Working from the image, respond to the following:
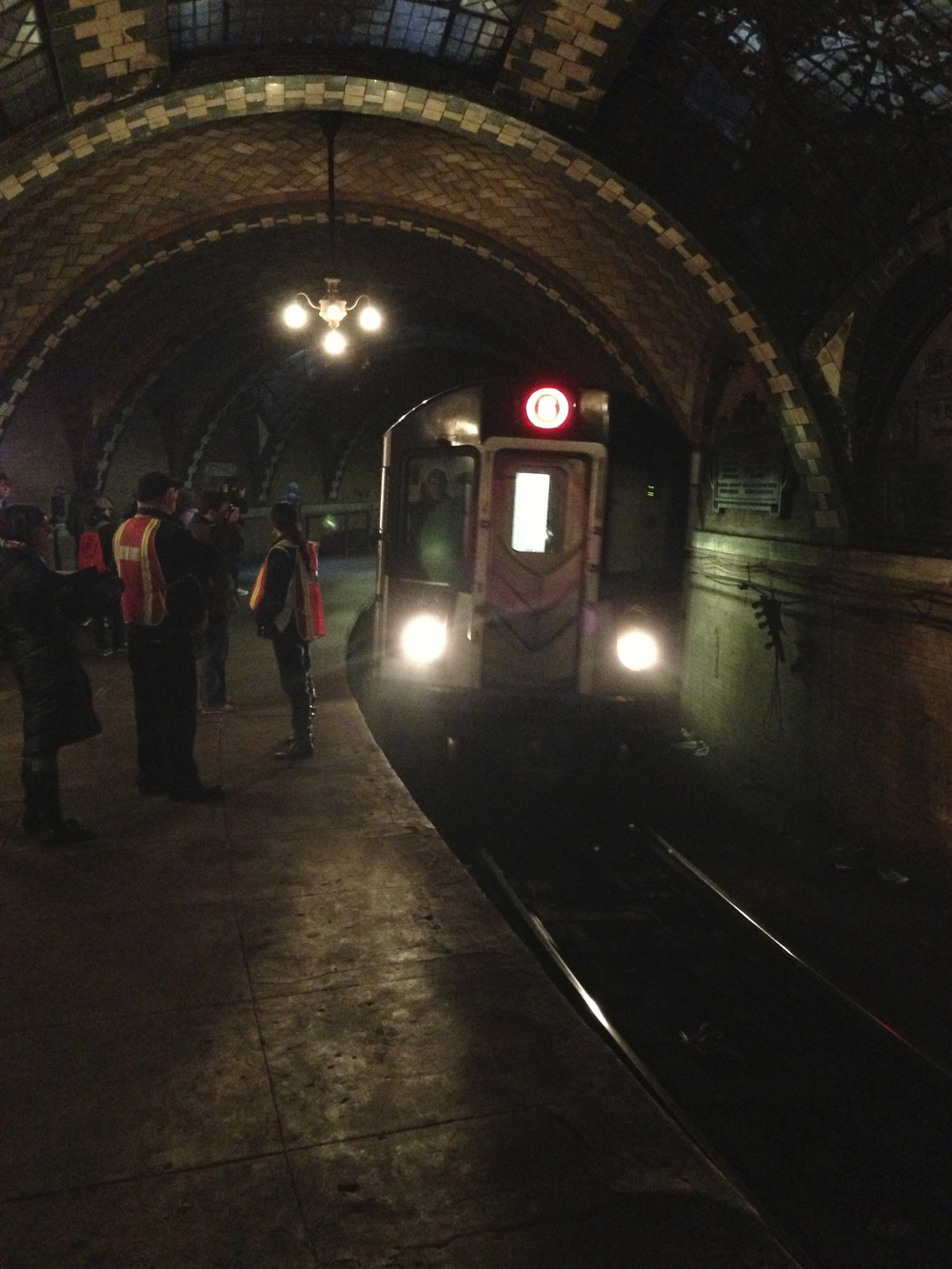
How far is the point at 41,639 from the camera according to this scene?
16.3 feet

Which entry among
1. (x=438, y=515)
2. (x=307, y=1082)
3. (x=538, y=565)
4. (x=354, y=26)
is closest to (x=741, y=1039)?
(x=307, y=1082)

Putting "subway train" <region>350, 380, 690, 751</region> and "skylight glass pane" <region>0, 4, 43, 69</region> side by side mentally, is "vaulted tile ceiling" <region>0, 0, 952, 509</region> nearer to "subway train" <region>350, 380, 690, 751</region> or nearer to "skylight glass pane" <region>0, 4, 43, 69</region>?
"skylight glass pane" <region>0, 4, 43, 69</region>

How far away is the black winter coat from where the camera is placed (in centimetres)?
491

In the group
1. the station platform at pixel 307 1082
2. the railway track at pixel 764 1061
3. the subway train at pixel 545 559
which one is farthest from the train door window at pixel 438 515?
the station platform at pixel 307 1082

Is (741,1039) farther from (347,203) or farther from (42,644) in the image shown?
(347,203)

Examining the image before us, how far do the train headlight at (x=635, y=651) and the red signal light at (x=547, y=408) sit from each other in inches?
63.1

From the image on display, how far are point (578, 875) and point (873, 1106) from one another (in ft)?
8.51

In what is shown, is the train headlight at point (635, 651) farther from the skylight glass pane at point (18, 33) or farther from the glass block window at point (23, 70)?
the skylight glass pane at point (18, 33)

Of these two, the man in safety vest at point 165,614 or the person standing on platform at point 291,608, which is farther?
the person standing on platform at point 291,608

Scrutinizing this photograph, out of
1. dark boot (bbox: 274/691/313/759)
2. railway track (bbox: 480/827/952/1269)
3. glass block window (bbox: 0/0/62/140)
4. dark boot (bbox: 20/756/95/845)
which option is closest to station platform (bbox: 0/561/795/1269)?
dark boot (bbox: 20/756/95/845)

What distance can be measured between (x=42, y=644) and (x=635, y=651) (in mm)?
4053

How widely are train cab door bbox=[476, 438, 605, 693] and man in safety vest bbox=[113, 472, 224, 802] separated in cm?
213

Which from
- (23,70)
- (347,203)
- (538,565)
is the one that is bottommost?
(538,565)

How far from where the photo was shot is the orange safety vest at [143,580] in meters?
5.50
